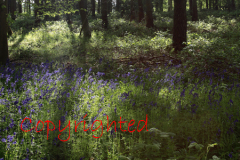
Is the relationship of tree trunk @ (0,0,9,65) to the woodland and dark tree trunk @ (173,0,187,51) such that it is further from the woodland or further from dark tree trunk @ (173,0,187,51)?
dark tree trunk @ (173,0,187,51)

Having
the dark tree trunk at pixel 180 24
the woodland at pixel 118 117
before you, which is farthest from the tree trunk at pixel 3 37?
the dark tree trunk at pixel 180 24

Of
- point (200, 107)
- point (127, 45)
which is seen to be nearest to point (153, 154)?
point (200, 107)

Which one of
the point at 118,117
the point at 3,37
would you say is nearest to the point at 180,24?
the point at 118,117

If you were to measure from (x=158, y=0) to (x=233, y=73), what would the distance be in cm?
A: 3328

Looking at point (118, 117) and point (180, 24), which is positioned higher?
point (180, 24)

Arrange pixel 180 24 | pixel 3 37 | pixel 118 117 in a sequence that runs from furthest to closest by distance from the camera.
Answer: pixel 180 24, pixel 3 37, pixel 118 117

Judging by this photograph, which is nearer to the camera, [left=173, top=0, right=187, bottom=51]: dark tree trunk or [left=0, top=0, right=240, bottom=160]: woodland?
[left=0, top=0, right=240, bottom=160]: woodland

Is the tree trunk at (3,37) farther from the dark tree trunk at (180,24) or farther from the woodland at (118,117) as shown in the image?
the dark tree trunk at (180,24)

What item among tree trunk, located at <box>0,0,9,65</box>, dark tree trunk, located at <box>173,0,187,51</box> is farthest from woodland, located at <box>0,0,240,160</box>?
dark tree trunk, located at <box>173,0,187,51</box>

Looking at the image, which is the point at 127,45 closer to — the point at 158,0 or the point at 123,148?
the point at 123,148

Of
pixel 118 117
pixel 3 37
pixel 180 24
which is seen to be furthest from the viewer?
pixel 180 24

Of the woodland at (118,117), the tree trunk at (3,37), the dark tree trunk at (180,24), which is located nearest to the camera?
the woodland at (118,117)

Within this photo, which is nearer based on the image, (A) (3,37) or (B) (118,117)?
(B) (118,117)

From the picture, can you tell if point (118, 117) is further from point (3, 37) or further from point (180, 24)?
point (180, 24)
